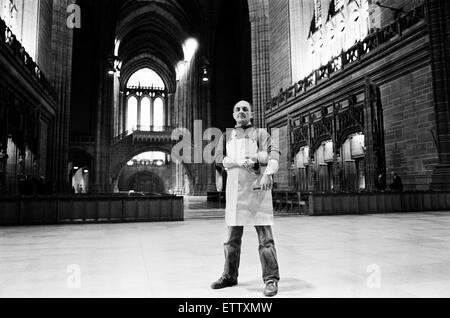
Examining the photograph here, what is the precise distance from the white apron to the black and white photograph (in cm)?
1

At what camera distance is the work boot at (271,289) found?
2.37 meters

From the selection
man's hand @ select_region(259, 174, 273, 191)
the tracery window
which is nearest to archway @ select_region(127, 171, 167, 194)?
the tracery window

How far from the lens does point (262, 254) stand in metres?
2.64

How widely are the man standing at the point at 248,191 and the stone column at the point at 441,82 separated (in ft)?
29.0

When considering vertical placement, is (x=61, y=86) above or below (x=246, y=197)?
above

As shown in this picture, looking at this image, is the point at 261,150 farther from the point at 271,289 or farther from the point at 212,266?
the point at 212,266

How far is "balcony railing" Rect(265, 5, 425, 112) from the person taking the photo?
1093 cm

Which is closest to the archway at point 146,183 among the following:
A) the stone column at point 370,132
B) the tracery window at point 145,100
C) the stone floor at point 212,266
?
the tracery window at point 145,100

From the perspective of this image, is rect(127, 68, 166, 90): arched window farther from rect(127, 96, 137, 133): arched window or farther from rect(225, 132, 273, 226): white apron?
rect(225, 132, 273, 226): white apron

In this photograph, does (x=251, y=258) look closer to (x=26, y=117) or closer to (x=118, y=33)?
(x=26, y=117)

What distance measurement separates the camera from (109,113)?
29.2 metres

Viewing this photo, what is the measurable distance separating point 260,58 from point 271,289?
21062mm

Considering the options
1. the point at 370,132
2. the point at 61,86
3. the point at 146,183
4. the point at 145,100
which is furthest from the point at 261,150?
the point at 145,100
